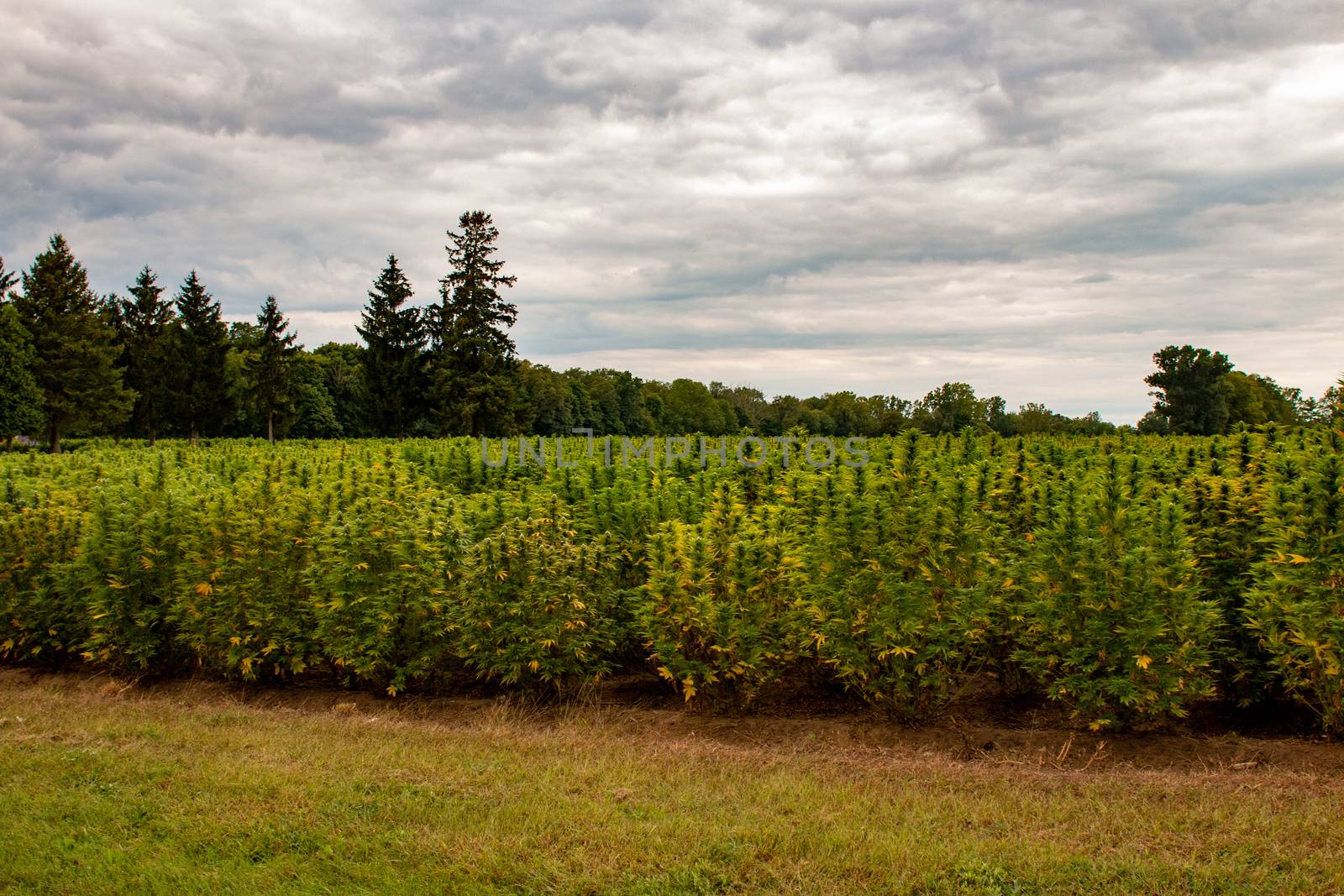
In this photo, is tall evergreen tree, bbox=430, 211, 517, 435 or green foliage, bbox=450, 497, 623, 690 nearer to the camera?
green foliage, bbox=450, 497, 623, 690

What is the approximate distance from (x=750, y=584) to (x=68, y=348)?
53326 millimetres

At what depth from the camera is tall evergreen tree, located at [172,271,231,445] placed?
54469 mm

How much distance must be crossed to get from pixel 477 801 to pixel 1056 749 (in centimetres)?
382

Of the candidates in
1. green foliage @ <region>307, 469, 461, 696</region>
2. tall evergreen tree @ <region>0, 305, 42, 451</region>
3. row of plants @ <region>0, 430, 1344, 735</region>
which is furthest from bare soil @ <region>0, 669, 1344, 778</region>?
tall evergreen tree @ <region>0, 305, 42, 451</region>

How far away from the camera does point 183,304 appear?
55000 mm

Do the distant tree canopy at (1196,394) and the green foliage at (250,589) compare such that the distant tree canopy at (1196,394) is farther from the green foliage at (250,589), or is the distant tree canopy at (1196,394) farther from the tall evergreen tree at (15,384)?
the tall evergreen tree at (15,384)

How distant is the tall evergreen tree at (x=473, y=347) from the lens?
5334cm

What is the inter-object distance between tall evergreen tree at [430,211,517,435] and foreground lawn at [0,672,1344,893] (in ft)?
158

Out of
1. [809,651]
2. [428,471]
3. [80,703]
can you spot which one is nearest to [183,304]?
[428,471]

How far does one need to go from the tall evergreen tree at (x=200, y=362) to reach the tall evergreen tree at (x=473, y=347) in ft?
42.1

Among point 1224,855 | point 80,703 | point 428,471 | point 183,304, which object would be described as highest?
point 183,304

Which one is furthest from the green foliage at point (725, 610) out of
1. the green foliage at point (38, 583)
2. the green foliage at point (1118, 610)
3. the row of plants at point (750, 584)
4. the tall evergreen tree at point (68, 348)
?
the tall evergreen tree at point (68, 348)

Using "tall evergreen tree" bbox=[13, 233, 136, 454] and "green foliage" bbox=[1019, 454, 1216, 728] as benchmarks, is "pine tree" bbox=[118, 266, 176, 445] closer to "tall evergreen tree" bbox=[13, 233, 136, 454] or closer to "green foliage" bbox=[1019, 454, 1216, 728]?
"tall evergreen tree" bbox=[13, 233, 136, 454]

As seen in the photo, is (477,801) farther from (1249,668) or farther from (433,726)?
(1249,668)
